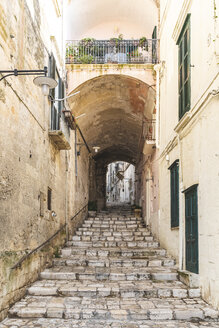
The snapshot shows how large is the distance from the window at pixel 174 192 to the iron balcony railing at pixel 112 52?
15.0 ft

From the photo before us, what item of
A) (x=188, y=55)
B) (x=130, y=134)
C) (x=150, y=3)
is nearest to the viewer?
(x=188, y=55)

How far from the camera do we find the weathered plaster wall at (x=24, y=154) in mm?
5793

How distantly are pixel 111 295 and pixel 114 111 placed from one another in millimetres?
9084

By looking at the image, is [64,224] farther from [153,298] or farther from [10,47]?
[10,47]

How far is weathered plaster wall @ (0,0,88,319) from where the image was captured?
5793 millimetres

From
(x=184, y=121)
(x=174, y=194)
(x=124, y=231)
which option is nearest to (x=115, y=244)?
(x=124, y=231)

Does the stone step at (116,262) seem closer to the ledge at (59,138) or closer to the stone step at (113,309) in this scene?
the stone step at (113,309)

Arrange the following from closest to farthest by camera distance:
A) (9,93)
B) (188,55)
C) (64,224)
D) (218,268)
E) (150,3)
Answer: (218,268)
(9,93)
(188,55)
(64,224)
(150,3)

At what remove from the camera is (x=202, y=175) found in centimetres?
654

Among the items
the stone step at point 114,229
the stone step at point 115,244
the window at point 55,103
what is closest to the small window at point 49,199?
the window at point 55,103

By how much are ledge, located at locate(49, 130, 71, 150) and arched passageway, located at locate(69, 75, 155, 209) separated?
2.56m

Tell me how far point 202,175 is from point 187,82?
231 cm

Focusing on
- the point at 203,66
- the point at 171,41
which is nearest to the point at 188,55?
the point at 203,66

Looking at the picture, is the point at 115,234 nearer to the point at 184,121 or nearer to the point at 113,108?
the point at 113,108
